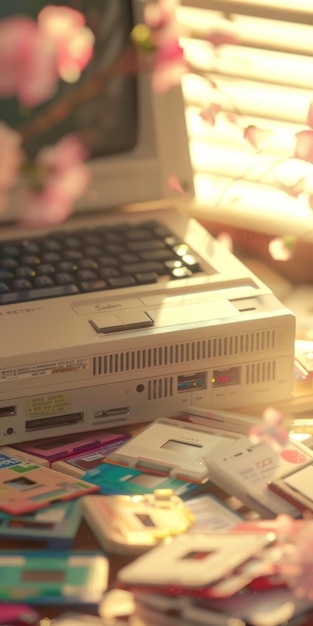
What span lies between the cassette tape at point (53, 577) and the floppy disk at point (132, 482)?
116 millimetres

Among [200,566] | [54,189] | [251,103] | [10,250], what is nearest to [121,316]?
[10,250]

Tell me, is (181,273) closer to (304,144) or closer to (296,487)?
(304,144)

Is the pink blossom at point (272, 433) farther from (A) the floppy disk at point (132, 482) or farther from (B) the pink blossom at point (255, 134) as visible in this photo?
(B) the pink blossom at point (255, 134)

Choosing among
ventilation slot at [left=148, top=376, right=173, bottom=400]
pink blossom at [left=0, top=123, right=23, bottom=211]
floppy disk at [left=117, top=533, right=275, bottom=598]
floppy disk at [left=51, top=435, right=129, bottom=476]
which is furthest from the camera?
ventilation slot at [left=148, top=376, right=173, bottom=400]

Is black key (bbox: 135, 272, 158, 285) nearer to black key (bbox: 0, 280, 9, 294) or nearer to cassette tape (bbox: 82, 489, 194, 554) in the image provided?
black key (bbox: 0, 280, 9, 294)

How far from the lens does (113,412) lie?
1.04 m

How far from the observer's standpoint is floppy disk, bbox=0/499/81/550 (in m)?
0.81

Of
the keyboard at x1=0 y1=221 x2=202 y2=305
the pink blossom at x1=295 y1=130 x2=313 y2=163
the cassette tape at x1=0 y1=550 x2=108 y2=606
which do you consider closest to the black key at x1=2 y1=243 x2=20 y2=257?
the keyboard at x1=0 y1=221 x2=202 y2=305

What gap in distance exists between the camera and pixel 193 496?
91 centimetres

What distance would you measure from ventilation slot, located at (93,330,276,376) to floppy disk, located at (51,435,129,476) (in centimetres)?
7

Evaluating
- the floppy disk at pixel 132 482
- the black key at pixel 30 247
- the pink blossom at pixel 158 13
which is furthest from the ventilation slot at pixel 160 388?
the pink blossom at pixel 158 13

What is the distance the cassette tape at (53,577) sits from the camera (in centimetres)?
73

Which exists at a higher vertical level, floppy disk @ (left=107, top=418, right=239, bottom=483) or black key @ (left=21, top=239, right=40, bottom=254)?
black key @ (left=21, top=239, right=40, bottom=254)

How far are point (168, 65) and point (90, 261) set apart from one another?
0.23m
